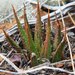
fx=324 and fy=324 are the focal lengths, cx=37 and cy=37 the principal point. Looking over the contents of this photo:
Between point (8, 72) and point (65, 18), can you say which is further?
point (65, 18)

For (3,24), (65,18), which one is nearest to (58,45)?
(65,18)

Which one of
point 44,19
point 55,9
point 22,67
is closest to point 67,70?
point 22,67

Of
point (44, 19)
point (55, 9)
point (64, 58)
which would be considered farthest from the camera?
point (55, 9)

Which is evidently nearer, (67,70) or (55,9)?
(67,70)

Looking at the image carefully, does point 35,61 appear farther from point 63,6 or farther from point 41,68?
point 63,6

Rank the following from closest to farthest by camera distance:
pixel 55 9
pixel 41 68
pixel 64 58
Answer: pixel 41 68, pixel 64 58, pixel 55 9

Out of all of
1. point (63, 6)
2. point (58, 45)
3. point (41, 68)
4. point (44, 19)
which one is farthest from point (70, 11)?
point (41, 68)

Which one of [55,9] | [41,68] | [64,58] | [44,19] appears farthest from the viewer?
[55,9]

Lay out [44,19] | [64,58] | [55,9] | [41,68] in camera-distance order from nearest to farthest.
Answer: [41,68] < [64,58] < [44,19] < [55,9]

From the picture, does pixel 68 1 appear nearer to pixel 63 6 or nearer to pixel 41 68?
pixel 63 6
